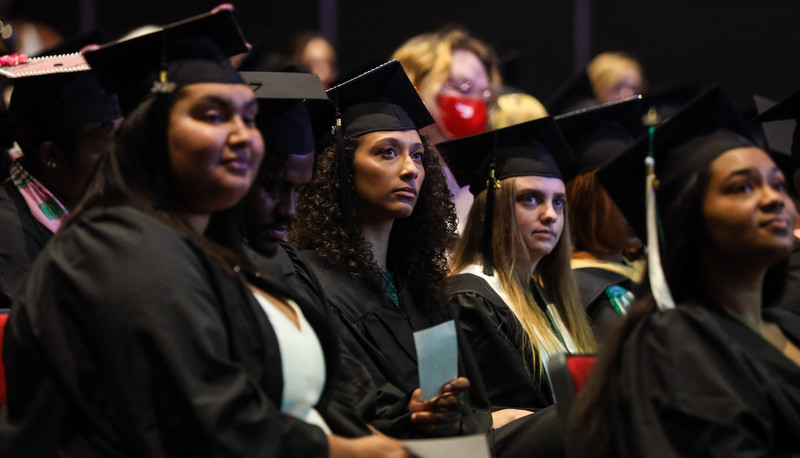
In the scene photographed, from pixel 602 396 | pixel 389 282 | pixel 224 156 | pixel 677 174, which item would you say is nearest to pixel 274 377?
pixel 224 156

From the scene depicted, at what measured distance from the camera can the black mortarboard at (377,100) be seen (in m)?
3.31

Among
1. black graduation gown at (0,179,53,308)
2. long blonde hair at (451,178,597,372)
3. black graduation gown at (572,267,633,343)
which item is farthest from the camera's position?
black graduation gown at (572,267,633,343)

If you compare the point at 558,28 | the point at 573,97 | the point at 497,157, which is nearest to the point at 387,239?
the point at 497,157

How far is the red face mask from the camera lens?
4660 mm

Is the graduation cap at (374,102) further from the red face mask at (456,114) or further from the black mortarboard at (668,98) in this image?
the black mortarboard at (668,98)

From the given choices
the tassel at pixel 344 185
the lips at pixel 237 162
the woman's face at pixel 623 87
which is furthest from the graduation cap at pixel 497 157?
the woman's face at pixel 623 87

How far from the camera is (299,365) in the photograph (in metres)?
2.09

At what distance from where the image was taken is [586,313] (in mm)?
3947

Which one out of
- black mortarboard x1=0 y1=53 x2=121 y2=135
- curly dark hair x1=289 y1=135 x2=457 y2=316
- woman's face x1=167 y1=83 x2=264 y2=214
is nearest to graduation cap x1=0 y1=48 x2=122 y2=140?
black mortarboard x1=0 y1=53 x2=121 y2=135

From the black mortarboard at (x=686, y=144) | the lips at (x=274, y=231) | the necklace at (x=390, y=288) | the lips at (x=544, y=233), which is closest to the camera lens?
the black mortarboard at (x=686, y=144)

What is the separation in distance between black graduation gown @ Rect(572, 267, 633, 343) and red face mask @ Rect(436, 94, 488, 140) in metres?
1.04

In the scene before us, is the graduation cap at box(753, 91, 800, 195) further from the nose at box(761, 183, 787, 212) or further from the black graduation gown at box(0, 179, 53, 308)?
the black graduation gown at box(0, 179, 53, 308)

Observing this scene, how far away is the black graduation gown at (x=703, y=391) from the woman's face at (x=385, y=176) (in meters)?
1.31

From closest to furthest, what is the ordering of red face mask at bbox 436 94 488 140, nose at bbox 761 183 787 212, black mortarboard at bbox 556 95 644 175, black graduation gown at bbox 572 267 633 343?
nose at bbox 761 183 787 212 < black graduation gown at bbox 572 267 633 343 < black mortarboard at bbox 556 95 644 175 < red face mask at bbox 436 94 488 140
